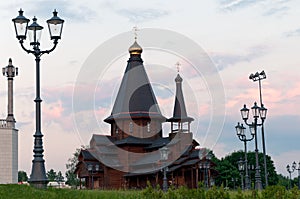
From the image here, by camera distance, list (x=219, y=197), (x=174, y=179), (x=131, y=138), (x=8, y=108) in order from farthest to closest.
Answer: (x=131, y=138), (x=174, y=179), (x=8, y=108), (x=219, y=197)

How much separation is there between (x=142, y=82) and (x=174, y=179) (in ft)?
42.1

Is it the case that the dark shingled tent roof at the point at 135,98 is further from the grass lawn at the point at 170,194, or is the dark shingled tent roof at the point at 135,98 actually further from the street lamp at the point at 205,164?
the grass lawn at the point at 170,194

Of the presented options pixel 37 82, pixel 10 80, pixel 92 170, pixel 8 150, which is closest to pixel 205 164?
pixel 92 170

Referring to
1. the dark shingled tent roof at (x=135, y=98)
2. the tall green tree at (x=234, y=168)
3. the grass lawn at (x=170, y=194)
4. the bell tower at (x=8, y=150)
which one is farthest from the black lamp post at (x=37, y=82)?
the tall green tree at (x=234, y=168)

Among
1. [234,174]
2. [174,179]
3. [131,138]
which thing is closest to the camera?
[174,179]

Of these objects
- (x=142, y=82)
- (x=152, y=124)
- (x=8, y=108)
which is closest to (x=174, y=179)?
(x=152, y=124)

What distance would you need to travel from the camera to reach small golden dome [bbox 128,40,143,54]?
67.4 meters

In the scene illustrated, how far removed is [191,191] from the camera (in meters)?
15.3

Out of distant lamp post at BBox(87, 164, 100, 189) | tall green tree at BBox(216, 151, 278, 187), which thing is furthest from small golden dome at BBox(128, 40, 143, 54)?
tall green tree at BBox(216, 151, 278, 187)

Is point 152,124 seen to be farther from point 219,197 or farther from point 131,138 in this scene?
point 219,197

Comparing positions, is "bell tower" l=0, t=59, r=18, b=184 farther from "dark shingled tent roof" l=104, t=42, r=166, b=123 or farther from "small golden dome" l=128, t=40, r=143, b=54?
"small golden dome" l=128, t=40, r=143, b=54

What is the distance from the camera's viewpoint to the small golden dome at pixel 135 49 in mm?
67438

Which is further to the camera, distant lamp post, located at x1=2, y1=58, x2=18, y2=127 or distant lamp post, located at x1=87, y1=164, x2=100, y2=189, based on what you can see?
distant lamp post, located at x1=87, y1=164, x2=100, y2=189

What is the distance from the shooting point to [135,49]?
2657 inches
